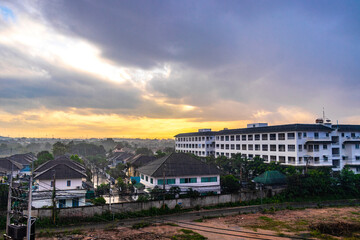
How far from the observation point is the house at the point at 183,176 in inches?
1314

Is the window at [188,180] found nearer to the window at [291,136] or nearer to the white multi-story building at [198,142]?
the window at [291,136]

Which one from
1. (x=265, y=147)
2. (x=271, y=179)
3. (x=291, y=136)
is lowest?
(x=271, y=179)

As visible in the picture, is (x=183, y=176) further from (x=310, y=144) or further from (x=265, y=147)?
(x=310, y=144)

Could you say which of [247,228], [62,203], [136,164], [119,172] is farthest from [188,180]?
[119,172]

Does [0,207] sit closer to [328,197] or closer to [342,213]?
[342,213]

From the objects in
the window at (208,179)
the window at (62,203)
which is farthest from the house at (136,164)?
the window at (62,203)

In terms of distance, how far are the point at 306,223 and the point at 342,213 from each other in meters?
7.70

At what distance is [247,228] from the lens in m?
23.9

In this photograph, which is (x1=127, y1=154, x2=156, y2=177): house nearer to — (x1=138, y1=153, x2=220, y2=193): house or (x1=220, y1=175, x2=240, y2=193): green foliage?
(x1=138, y1=153, x2=220, y2=193): house

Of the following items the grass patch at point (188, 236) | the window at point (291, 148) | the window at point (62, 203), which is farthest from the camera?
the window at point (291, 148)

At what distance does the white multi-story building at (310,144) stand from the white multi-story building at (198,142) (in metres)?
22.4

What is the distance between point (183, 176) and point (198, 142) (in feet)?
166

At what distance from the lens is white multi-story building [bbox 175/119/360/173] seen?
47500 mm

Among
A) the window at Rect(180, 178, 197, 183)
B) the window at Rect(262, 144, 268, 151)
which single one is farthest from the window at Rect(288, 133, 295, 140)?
the window at Rect(180, 178, 197, 183)
